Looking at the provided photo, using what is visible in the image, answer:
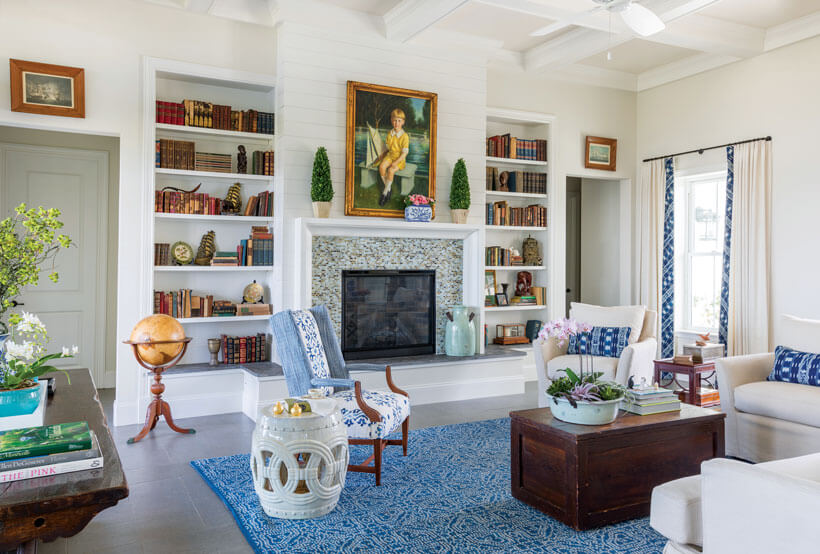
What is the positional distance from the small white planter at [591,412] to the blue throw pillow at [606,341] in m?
2.06

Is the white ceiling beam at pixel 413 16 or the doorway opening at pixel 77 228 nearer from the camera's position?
the white ceiling beam at pixel 413 16

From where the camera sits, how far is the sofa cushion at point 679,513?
1.97 metres

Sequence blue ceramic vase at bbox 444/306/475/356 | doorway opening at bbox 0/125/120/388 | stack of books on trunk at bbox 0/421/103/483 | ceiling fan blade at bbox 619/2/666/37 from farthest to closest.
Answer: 1. doorway opening at bbox 0/125/120/388
2. blue ceramic vase at bbox 444/306/475/356
3. ceiling fan blade at bbox 619/2/666/37
4. stack of books on trunk at bbox 0/421/103/483

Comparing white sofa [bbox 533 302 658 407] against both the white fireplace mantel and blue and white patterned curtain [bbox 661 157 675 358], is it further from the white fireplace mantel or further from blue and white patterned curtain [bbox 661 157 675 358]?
blue and white patterned curtain [bbox 661 157 675 358]

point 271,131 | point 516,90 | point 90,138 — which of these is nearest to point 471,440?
point 271,131

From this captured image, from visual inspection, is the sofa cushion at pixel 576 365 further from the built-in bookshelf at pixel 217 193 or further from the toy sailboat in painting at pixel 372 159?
the built-in bookshelf at pixel 217 193

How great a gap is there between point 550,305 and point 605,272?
1233 millimetres

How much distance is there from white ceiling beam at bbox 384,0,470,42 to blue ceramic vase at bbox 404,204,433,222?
1.53m

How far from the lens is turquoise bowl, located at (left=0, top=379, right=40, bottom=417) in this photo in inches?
94.1

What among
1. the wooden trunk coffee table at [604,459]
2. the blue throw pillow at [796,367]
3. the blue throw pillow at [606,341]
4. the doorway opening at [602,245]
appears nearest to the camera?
the wooden trunk coffee table at [604,459]

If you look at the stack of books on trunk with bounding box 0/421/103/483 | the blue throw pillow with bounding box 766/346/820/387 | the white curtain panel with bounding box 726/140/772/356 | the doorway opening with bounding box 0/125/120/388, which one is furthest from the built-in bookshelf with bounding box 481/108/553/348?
the stack of books on trunk with bounding box 0/421/103/483

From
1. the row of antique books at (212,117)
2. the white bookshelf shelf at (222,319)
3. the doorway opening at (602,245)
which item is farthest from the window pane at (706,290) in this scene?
the row of antique books at (212,117)

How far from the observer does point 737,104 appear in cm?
632

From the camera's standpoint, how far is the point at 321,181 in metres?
5.35
